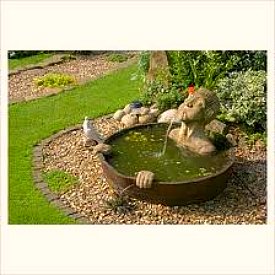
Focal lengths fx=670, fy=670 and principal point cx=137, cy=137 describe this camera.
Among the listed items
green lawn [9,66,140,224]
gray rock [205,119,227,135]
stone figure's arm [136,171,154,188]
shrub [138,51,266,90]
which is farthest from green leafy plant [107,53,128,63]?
stone figure's arm [136,171,154,188]

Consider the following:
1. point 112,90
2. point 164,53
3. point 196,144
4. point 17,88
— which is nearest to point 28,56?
point 17,88

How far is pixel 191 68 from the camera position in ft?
32.6

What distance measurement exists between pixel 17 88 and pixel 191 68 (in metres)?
3.03

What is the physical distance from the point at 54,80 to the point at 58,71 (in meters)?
0.76

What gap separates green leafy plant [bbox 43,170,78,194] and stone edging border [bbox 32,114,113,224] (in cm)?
6

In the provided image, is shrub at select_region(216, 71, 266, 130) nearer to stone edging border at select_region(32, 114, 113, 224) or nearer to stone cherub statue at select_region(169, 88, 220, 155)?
stone cherub statue at select_region(169, 88, 220, 155)

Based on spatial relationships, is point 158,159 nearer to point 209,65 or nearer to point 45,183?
point 45,183

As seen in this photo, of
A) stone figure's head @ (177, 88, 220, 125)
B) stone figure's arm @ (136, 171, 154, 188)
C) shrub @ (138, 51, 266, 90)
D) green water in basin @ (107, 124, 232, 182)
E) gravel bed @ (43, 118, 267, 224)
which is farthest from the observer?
shrub @ (138, 51, 266, 90)

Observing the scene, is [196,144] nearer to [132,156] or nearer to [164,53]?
[132,156]

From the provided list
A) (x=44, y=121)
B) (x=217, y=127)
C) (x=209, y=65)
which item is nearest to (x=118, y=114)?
(x=44, y=121)

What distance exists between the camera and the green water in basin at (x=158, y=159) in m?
7.58

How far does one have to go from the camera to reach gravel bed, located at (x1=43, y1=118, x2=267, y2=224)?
7.44m

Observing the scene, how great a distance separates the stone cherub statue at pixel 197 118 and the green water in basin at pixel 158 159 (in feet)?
0.33

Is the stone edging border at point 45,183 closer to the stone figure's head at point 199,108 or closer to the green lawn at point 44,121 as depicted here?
the green lawn at point 44,121
